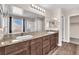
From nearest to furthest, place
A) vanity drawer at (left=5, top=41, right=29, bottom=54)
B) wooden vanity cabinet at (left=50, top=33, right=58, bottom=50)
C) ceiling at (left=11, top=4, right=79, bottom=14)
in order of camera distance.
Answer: vanity drawer at (left=5, top=41, right=29, bottom=54) < ceiling at (left=11, top=4, right=79, bottom=14) < wooden vanity cabinet at (left=50, top=33, right=58, bottom=50)

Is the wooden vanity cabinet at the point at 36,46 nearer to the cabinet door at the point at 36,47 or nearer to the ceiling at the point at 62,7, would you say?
the cabinet door at the point at 36,47

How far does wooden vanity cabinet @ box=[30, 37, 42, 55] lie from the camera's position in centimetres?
179

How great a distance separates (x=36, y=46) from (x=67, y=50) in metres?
0.54

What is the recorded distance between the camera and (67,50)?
182 cm

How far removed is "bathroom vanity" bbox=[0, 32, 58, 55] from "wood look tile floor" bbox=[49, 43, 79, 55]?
133 millimetres

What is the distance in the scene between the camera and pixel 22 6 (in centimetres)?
171

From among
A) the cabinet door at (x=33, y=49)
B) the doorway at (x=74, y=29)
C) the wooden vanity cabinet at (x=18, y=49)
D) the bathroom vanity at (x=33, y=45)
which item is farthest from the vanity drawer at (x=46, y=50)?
the doorway at (x=74, y=29)

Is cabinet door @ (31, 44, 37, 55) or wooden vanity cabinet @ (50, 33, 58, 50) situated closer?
cabinet door @ (31, 44, 37, 55)

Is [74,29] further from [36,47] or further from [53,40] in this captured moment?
[36,47]

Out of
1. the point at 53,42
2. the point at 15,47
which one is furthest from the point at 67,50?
the point at 15,47

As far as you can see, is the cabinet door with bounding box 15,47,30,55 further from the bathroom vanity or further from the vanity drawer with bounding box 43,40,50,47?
the vanity drawer with bounding box 43,40,50,47

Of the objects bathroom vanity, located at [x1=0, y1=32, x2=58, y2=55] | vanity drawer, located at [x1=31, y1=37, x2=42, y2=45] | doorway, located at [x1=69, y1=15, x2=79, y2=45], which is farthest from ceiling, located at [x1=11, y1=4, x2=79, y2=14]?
vanity drawer, located at [x1=31, y1=37, x2=42, y2=45]
